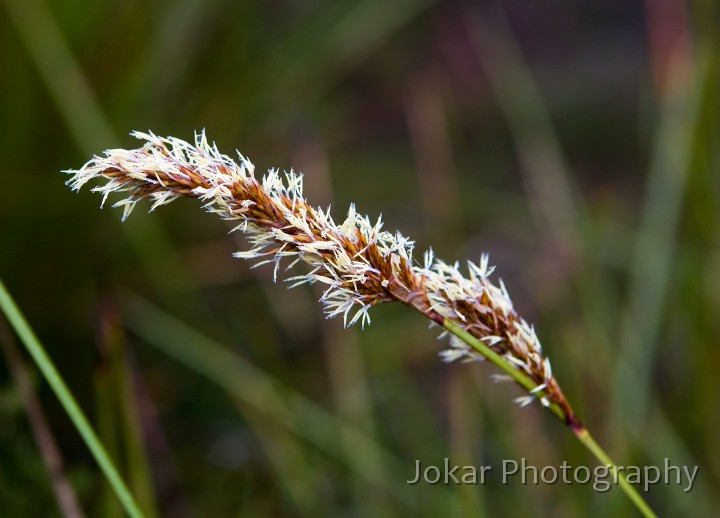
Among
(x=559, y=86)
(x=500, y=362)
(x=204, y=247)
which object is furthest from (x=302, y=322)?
(x=559, y=86)

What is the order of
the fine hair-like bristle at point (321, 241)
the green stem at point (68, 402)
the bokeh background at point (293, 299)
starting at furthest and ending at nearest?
the bokeh background at point (293, 299) < the green stem at point (68, 402) < the fine hair-like bristle at point (321, 241)

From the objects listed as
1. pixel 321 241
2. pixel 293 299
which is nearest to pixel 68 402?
pixel 321 241

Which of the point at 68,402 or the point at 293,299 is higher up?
the point at 293,299

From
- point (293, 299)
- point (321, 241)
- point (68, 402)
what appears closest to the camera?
point (321, 241)

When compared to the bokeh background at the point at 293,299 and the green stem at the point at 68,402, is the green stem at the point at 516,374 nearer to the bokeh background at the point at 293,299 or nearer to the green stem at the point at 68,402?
the green stem at the point at 68,402

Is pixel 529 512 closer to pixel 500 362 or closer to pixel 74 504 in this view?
pixel 74 504

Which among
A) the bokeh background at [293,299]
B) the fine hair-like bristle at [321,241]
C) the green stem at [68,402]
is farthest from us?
the bokeh background at [293,299]

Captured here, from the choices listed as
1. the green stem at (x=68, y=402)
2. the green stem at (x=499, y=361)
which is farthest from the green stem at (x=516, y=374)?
the green stem at (x=68, y=402)

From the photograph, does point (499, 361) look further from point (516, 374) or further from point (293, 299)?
point (293, 299)
